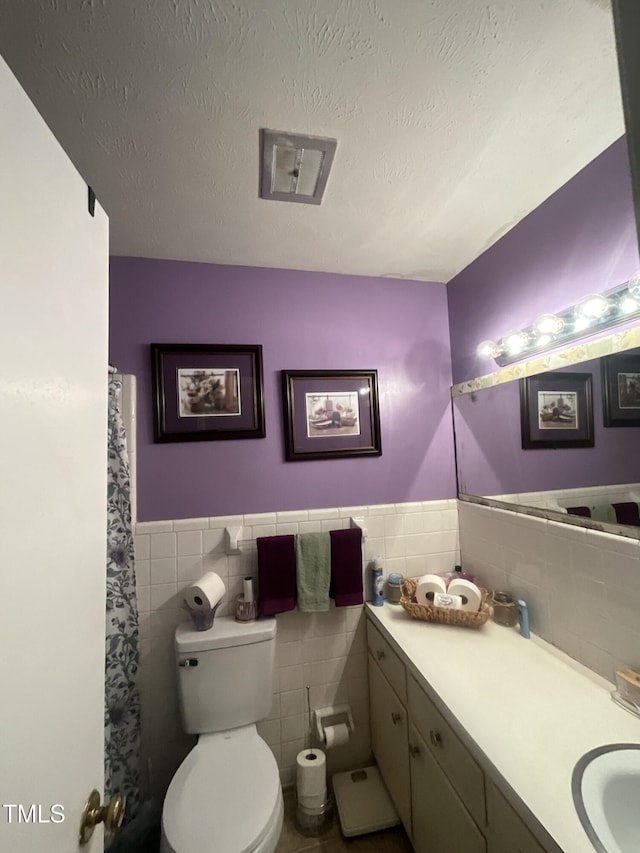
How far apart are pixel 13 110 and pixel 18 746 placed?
2.61 feet

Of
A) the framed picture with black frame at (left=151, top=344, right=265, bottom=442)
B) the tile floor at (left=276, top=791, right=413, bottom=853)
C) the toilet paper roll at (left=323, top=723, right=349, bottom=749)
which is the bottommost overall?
the tile floor at (left=276, top=791, right=413, bottom=853)

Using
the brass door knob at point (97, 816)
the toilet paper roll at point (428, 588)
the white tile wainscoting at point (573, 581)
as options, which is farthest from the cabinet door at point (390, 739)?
the brass door knob at point (97, 816)

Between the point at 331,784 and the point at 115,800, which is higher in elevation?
the point at 115,800

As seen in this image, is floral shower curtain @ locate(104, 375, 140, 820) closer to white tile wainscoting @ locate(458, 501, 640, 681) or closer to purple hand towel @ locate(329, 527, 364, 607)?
purple hand towel @ locate(329, 527, 364, 607)

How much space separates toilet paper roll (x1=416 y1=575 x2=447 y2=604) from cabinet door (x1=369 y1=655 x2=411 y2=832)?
0.37 m

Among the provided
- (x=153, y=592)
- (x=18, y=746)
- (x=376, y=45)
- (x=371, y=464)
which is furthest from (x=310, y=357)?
(x=18, y=746)

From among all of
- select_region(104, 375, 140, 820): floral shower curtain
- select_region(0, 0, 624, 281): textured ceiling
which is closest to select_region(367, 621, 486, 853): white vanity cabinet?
select_region(104, 375, 140, 820): floral shower curtain

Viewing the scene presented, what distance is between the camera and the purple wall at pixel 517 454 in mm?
1070

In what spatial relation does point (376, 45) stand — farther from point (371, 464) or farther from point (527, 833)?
point (527, 833)

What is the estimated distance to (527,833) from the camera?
0.71m

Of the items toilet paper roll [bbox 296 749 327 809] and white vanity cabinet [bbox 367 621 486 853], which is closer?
white vanity cabinet [bbox 367 621 486 853]

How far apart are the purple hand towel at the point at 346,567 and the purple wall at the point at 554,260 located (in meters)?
1.02

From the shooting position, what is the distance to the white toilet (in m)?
0.99

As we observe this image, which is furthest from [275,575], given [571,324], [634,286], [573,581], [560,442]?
[634,286]
